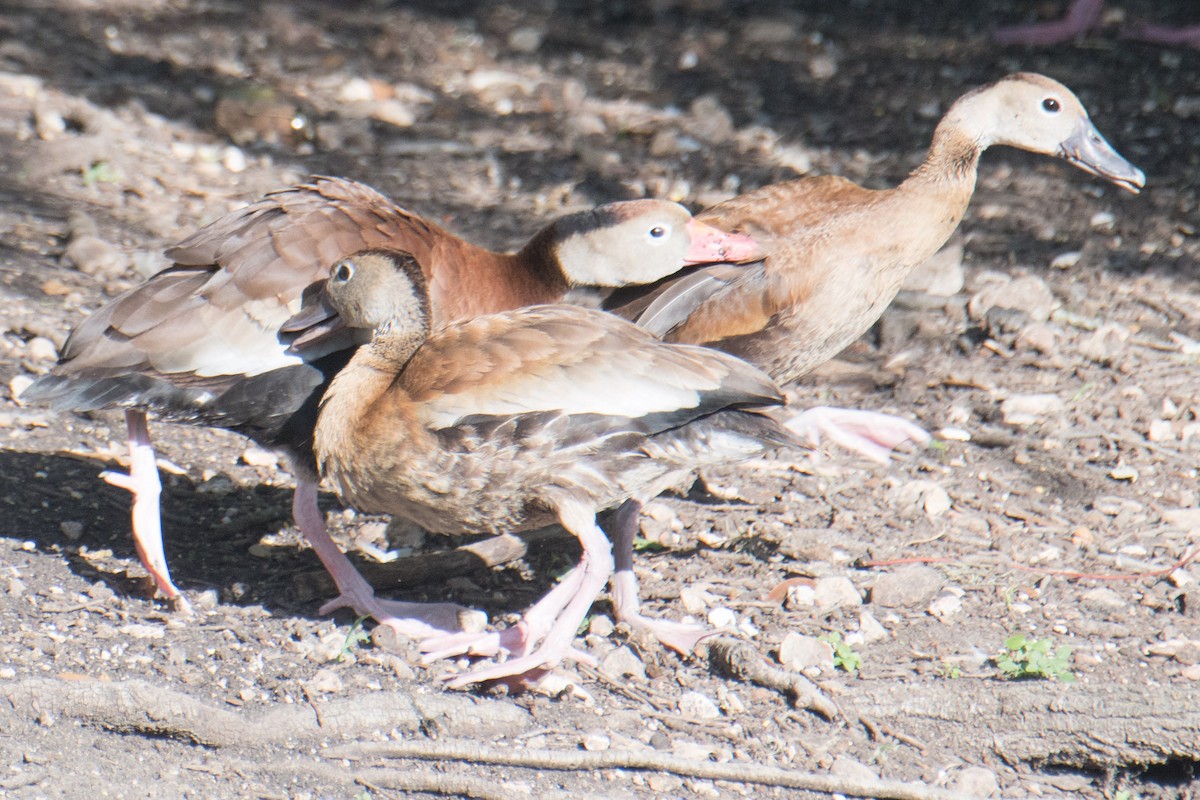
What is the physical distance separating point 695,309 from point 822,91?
146 inches

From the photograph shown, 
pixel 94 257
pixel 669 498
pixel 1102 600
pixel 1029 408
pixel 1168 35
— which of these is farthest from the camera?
pixel 1168 35

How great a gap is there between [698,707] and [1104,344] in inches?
113

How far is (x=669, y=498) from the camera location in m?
4.89

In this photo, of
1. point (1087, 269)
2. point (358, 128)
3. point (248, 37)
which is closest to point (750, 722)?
point (1087, 269)

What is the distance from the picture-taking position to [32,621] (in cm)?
374

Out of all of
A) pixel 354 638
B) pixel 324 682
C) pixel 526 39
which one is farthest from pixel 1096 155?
pixel 526 39

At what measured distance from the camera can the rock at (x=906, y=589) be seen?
4141 millimetres

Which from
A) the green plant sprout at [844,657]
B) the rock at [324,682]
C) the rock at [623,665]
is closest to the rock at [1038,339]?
the green plant sprout at [844,657]

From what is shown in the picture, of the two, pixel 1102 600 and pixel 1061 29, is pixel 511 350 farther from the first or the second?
pixel 1061 29

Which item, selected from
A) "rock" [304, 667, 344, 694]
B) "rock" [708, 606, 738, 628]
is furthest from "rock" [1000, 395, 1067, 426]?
"rock" [304, 667, 344, 694]

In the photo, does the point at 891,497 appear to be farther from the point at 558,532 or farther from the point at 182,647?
the point at 182,647

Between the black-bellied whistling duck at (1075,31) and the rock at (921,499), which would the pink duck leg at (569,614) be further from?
the black-bellied whistling duck at (1075,31)

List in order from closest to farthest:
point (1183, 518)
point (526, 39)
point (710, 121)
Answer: point (1183, 518) → point (710, 121) → point (526, 39)

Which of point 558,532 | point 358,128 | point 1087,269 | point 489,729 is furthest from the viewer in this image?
point 358,128
